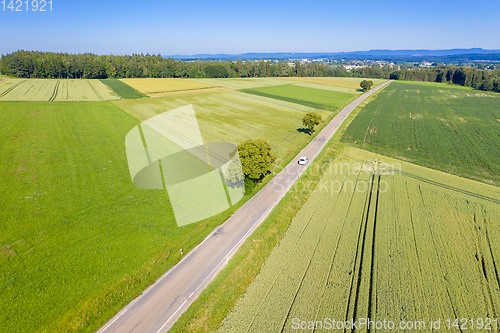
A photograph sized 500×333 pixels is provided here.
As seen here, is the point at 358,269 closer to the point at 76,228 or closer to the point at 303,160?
the point at 303,160

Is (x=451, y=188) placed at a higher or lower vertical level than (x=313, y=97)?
lower

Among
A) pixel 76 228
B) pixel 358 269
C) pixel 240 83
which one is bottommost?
pixel 358 269

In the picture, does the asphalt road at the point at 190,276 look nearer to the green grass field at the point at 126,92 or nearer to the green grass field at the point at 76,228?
the green grass field at the point at 76,228

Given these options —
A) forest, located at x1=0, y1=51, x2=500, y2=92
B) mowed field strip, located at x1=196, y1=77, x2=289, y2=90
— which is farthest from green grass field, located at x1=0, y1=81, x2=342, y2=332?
forest, located at x1=0, y1=51, x2=500, y2=92

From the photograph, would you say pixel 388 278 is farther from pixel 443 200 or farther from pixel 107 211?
pixel 107 211

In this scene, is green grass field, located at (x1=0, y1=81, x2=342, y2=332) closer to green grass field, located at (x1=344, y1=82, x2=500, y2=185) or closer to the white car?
the white car

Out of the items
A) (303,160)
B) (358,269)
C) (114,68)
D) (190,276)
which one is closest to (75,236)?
(190,276)
